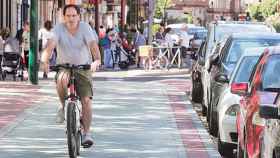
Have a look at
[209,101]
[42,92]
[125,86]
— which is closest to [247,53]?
[209,101]

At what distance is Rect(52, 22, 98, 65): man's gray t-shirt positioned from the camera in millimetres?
9766

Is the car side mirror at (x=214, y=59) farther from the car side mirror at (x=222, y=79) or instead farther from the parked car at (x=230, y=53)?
the car side mirror at (x=222, y=79)

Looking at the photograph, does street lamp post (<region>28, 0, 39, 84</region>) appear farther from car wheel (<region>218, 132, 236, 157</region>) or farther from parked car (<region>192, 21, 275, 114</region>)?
car wheel (<region>218, 132, 236, 157</region>)

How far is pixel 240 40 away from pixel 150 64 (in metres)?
15.5

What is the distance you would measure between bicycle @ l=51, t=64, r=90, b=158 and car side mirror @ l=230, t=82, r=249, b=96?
1.78 metres

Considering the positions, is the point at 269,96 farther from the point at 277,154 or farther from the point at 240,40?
the point at 240,40

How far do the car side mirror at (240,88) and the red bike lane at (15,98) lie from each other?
3741 millimetres

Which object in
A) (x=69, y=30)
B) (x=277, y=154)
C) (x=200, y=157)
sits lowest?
(x=200, y=157)

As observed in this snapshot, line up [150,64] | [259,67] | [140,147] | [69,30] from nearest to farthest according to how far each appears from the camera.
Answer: [259,67] → [69,30] → [140,147] → [150,64]

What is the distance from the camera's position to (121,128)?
12.7 m

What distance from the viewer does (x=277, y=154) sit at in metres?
6.10

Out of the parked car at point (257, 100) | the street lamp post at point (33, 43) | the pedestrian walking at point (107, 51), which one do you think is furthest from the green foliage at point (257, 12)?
the parked car at point (257, 100)

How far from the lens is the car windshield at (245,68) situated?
11.4m

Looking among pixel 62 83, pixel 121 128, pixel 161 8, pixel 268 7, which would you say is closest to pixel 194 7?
pixel 268 7
